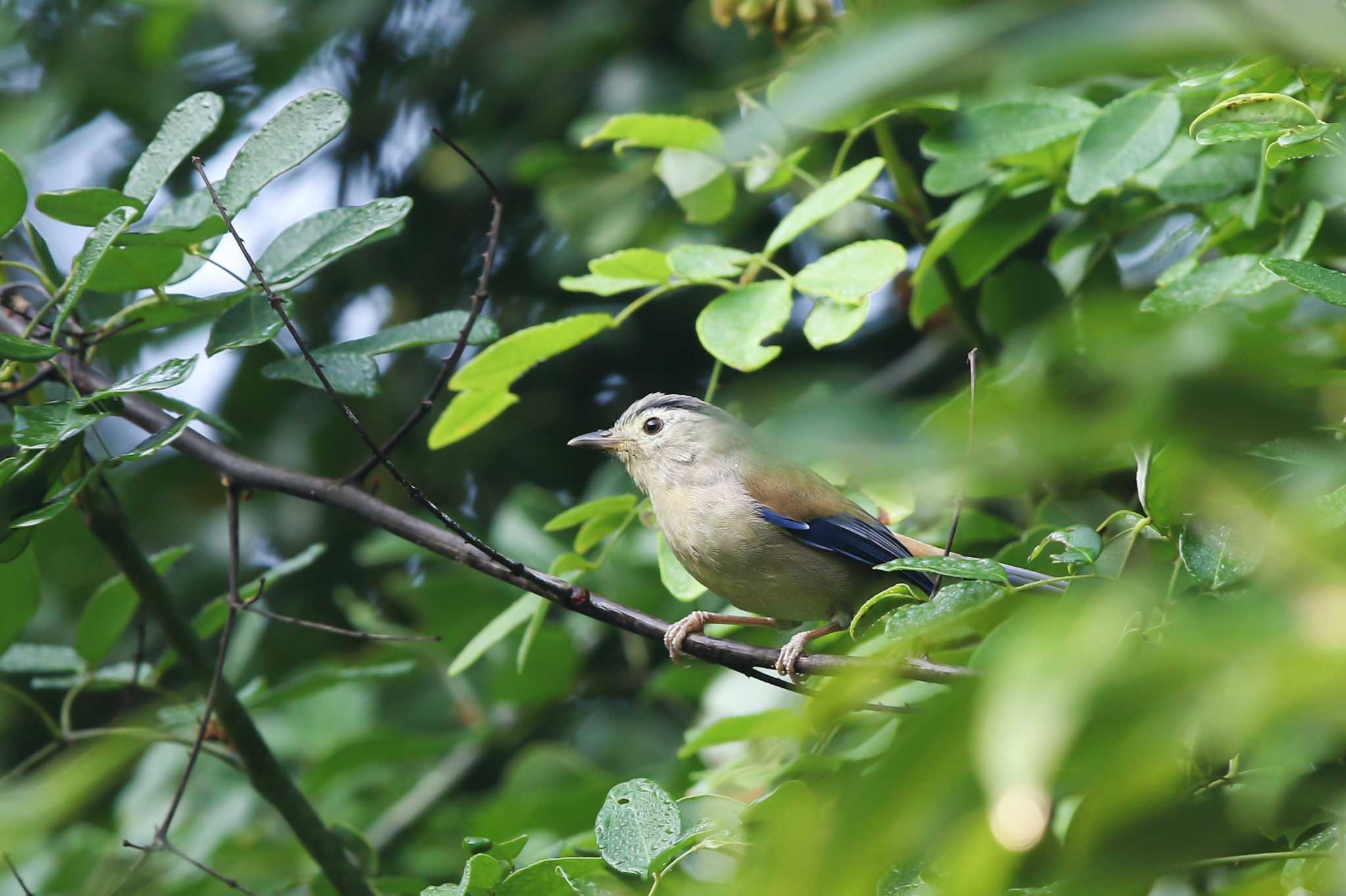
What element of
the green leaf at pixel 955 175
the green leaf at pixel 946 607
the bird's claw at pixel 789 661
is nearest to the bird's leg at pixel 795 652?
the bird's claw at pixel 789 661

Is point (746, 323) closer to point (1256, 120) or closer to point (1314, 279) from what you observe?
point (1256, 120)

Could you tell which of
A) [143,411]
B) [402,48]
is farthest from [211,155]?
[143,411]

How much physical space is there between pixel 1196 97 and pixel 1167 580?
1.39m

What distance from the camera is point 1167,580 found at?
2486 mm

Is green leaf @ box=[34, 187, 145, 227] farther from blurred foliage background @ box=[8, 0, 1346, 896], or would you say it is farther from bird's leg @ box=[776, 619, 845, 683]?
bird's leg @ box=[776, 619, 845, 683]

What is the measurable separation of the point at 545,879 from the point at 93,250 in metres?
1.58

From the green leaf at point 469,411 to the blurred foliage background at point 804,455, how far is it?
0.44 m

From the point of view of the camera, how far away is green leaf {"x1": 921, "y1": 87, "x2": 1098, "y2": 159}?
3.22 metres

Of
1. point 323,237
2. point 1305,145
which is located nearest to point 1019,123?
point 1305,145

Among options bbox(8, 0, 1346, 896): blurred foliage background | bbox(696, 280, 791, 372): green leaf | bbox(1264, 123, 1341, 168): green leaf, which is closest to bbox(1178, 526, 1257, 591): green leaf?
bbox(8, 0, 1346, 896): blurred foliage background

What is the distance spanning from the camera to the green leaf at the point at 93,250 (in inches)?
96.7

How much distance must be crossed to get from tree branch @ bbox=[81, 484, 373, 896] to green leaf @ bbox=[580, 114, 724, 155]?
145 centimetres

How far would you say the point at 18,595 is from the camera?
305cm

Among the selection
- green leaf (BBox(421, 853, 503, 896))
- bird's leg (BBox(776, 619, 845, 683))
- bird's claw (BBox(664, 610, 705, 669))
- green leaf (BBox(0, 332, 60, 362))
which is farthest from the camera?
bird's claw (BBox(664, 610, 705, 669))
